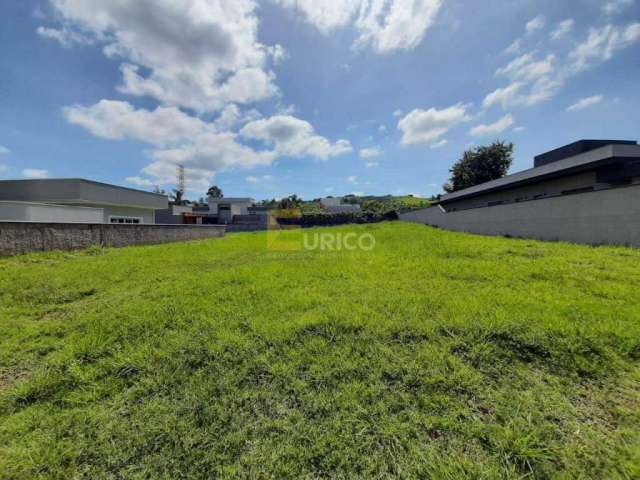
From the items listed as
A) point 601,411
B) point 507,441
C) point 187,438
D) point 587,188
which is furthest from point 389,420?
point 587,188

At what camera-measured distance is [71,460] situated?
145cm

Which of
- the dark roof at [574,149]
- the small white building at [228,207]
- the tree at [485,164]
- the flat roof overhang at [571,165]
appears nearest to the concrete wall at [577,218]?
the flat roof overhang at [571,165]

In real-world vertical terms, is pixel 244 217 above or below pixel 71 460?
above

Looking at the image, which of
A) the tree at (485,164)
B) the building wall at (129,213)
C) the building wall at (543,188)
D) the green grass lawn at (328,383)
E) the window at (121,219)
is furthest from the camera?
the tree at (485,164)

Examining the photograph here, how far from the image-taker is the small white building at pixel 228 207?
3369 cm

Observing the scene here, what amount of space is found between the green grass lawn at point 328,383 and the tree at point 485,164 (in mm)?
25353

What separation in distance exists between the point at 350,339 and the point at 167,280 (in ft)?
13.7

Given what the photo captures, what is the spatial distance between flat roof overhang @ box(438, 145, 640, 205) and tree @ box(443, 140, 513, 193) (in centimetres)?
1185

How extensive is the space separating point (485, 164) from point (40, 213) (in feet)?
110

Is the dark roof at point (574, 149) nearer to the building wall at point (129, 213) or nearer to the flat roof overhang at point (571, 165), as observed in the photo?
the flat roof overhang at point (571, 165)

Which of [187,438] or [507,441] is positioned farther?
[187,438]

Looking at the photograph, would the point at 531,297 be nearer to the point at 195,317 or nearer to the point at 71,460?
the point at 195,317

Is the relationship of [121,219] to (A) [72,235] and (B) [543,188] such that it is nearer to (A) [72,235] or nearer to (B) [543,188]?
(A) [72,235]

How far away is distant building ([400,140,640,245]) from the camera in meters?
6.32
